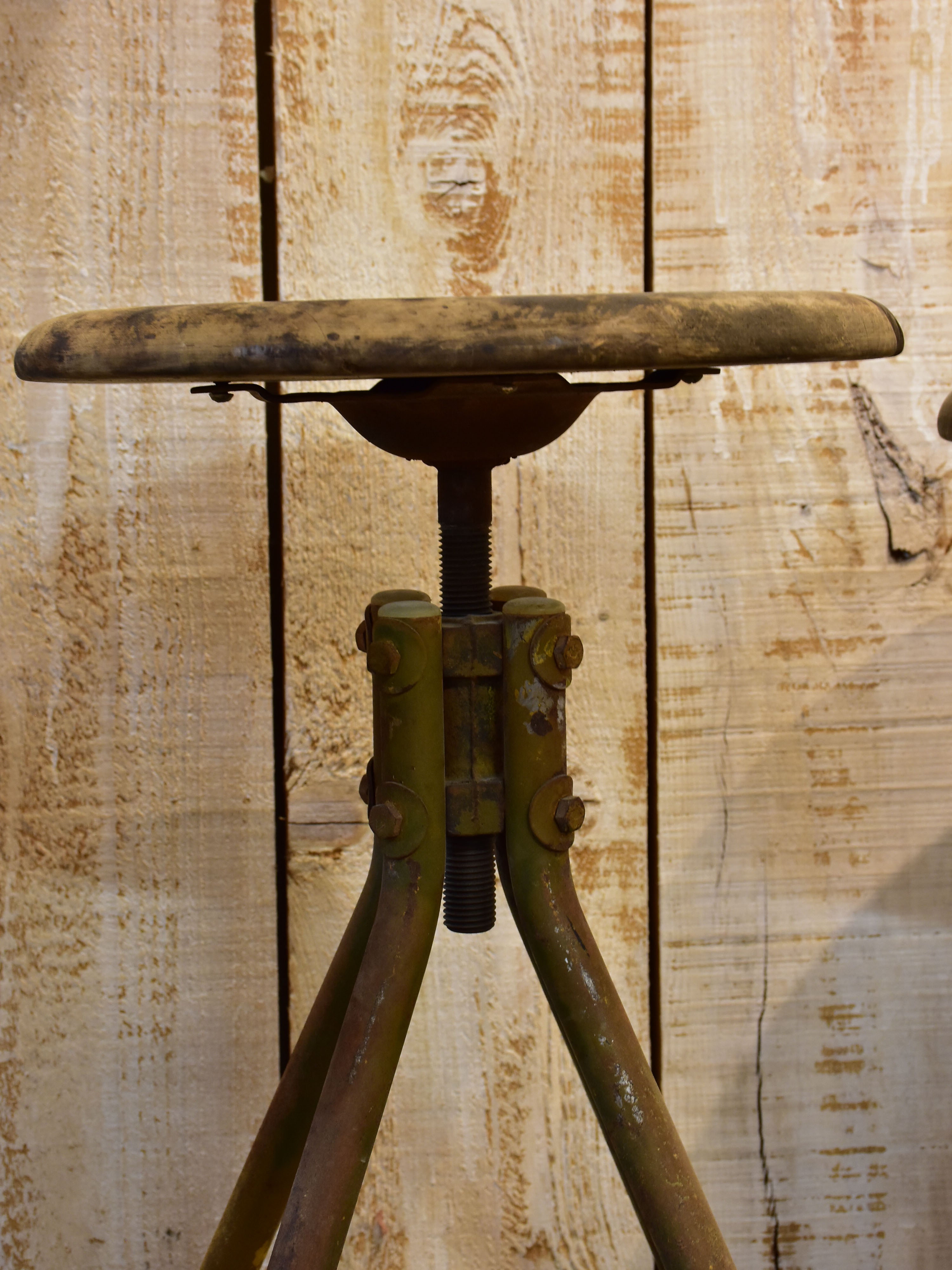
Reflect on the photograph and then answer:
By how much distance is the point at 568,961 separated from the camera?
2.07ft

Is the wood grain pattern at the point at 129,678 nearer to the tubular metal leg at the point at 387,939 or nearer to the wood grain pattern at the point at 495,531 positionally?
the wood grain pattern at the point at 495,531

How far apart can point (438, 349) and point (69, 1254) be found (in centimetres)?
88

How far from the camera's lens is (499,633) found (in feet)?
2.10

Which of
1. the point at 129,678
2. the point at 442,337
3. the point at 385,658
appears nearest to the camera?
the point at 442,337

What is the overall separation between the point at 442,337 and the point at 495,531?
50 cm

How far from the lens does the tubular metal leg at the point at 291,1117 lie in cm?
70

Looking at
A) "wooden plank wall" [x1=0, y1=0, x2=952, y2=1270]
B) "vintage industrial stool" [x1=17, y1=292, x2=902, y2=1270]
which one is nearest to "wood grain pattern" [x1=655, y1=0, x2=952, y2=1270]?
"wooden plank wall" [x1=0, y1=0, x2=952, y2=1270]

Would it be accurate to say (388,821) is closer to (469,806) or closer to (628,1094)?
(469,806)

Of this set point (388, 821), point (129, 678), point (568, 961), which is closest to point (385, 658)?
point (388, 821)

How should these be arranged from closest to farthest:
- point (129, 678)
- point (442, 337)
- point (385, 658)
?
point (442, 337) < point (385, 658) < point (129, 678)

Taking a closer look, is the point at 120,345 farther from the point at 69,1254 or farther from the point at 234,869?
the point at 69,1254

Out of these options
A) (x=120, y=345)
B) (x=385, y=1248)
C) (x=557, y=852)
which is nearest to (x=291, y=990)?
(x=385, y=1248)

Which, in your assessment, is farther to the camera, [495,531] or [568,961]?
[495,531]

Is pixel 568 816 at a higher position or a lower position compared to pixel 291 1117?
higher
